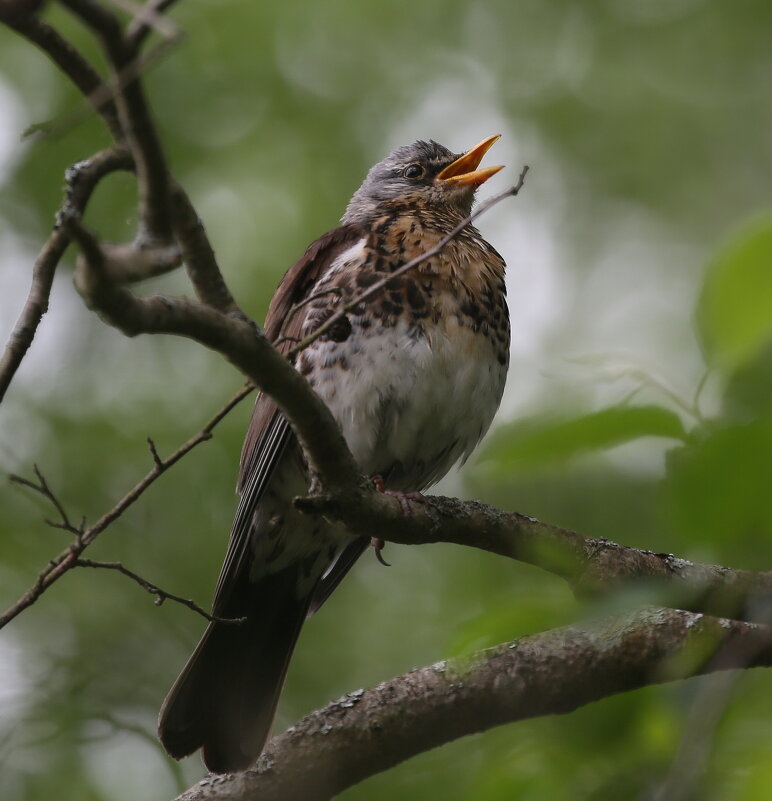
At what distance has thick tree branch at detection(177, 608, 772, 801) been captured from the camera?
376 centimetres

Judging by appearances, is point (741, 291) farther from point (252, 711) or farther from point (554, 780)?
point (252, 711)

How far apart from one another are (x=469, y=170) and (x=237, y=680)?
2793 mm

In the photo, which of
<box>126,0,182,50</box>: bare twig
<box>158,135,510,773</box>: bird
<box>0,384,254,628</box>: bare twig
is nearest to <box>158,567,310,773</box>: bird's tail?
<box>158,135,510,773</box>: bird

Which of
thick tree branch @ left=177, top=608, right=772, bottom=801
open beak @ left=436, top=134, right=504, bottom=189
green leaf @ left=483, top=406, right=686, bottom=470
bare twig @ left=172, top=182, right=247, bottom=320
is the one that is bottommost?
green leaf @ left=483, top=406, right=686, bottom=470

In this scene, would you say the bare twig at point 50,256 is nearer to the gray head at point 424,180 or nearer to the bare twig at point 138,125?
the bare twig at point 138,125

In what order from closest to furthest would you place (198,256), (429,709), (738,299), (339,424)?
1. (738,299)
2. (198,256)
3. (429,709)
4. (339,424)

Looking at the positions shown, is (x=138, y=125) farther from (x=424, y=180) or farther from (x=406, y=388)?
(x=424, y=180)

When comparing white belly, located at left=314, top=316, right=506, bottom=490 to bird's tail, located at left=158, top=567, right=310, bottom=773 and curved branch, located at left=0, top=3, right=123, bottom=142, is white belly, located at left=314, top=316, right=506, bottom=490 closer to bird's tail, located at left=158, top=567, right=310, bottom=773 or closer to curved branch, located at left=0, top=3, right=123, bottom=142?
bird's tail, located at left=158, top=567, right=310, bottom=773

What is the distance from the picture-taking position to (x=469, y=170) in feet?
19.0

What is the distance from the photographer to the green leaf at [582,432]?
1.70 m

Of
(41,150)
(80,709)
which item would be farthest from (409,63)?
(80,709)

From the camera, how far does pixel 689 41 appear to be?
414 inches

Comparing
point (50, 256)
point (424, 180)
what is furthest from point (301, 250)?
point (50, 256)

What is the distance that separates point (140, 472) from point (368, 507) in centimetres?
447
